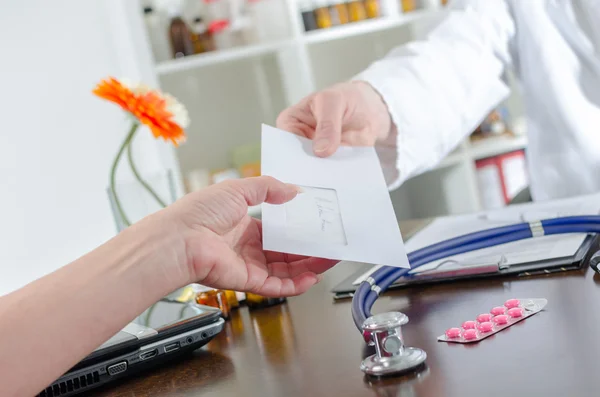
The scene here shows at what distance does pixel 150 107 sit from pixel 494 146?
5.98 feet

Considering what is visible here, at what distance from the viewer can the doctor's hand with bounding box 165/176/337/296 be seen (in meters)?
0.67

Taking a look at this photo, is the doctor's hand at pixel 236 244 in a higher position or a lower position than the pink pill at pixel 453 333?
higher

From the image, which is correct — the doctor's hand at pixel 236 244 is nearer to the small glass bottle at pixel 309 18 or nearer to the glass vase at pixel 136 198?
the glass vase at pixel 136 198

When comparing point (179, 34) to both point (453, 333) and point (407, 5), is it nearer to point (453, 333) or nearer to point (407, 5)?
point (407, 5)

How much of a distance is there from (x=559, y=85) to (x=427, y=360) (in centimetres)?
96

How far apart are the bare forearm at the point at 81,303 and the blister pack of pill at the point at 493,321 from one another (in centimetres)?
24

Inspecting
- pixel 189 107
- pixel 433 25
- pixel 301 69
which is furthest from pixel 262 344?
pixel 189 107

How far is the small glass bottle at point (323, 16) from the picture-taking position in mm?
2600

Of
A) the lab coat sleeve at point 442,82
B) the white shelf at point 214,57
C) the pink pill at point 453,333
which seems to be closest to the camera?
the pink pill at point 453,333

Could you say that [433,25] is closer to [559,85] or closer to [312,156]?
[559,85]

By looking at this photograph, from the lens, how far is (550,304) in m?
0.65

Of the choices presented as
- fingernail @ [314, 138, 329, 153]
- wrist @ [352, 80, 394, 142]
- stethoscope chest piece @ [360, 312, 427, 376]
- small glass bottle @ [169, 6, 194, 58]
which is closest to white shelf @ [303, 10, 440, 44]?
small glass bottle @ [169, 6, 194, 58]

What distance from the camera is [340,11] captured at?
8.55 feet

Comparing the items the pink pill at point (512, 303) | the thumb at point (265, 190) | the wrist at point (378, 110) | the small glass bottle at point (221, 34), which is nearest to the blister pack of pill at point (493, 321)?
the pink pill at point (512, 303)
